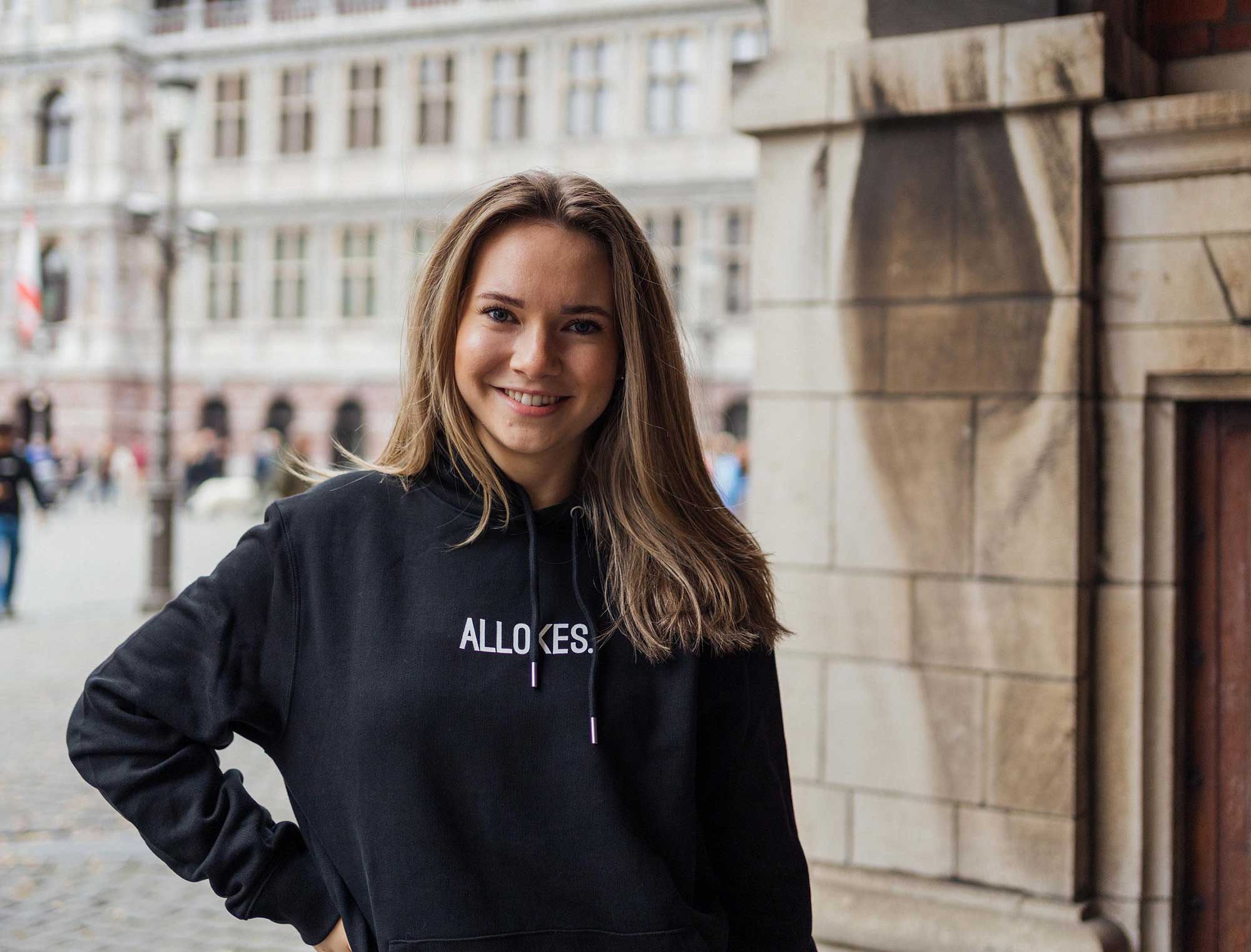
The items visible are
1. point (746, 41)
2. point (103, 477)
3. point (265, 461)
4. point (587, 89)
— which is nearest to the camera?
point (265, 461)

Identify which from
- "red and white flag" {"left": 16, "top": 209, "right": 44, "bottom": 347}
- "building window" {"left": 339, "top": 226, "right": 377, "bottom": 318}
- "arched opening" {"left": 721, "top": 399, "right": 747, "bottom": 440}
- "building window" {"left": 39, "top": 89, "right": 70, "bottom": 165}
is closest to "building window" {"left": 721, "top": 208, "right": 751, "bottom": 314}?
"arched opening" {"left": 721, "top": 399, "right": 747, "bottom": 440}

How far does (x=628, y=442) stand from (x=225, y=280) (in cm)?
3661

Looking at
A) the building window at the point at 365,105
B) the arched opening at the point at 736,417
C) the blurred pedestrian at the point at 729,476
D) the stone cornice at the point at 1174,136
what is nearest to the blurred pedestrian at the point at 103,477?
the building window at the point at 365,105

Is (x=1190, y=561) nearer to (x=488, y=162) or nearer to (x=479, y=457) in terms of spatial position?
(x=479, y=457)

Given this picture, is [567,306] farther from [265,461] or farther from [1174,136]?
[265,461]

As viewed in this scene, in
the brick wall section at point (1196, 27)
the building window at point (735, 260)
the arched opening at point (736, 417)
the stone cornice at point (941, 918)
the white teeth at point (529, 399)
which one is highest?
the building window at point (735, 260)

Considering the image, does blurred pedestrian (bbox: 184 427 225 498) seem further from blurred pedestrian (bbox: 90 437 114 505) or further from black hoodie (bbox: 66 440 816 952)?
black hoodie (bbox: 66 440 816 952)

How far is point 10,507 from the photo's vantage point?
12.3 m

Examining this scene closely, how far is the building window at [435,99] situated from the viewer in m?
34.1

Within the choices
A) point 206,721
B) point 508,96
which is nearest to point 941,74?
point 206,721

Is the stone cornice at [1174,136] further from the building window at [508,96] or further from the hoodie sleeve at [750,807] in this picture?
the building window at [508,96]

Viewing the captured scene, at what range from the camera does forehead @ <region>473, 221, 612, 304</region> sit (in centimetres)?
187

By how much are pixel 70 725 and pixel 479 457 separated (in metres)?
0.68

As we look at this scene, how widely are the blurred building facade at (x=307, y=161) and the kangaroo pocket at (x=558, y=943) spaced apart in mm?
28916
